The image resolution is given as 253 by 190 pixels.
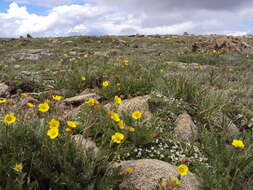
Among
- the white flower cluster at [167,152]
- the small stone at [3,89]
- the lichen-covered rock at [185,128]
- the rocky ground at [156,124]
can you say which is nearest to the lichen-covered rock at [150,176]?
the rocky ground at [156,124]

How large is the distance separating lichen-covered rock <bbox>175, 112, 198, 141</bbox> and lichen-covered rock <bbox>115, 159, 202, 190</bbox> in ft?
2.99

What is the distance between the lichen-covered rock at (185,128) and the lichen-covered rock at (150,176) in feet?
2.99

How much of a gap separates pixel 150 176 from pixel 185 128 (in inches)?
53.3

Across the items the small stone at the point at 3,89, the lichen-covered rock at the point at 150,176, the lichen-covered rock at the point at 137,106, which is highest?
the small stone at the point at 3,89

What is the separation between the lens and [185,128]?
3.38m

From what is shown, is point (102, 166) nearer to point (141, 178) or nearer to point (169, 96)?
point (141, 178)

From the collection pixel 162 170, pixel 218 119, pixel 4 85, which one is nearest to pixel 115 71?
pixel 4 85

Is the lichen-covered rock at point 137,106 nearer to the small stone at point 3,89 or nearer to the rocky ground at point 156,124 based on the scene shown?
the rocky ground at point 156,124

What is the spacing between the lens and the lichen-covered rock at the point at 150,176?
2143mm

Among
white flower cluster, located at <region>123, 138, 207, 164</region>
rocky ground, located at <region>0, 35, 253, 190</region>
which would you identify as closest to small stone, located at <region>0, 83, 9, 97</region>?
rocky ground, located at <region>0, 35, 253, 190</region>

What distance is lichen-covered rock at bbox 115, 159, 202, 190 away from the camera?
7.03ft

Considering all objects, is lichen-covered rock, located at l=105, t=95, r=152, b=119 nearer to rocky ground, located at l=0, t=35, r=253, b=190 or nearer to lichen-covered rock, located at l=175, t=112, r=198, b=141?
rocky ground, located at l=0, t=35, r=253, b=190

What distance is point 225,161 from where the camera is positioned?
2.58m

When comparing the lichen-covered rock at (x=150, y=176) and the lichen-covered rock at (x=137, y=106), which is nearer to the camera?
the lichen-covered rock at (x=150, y=176)
